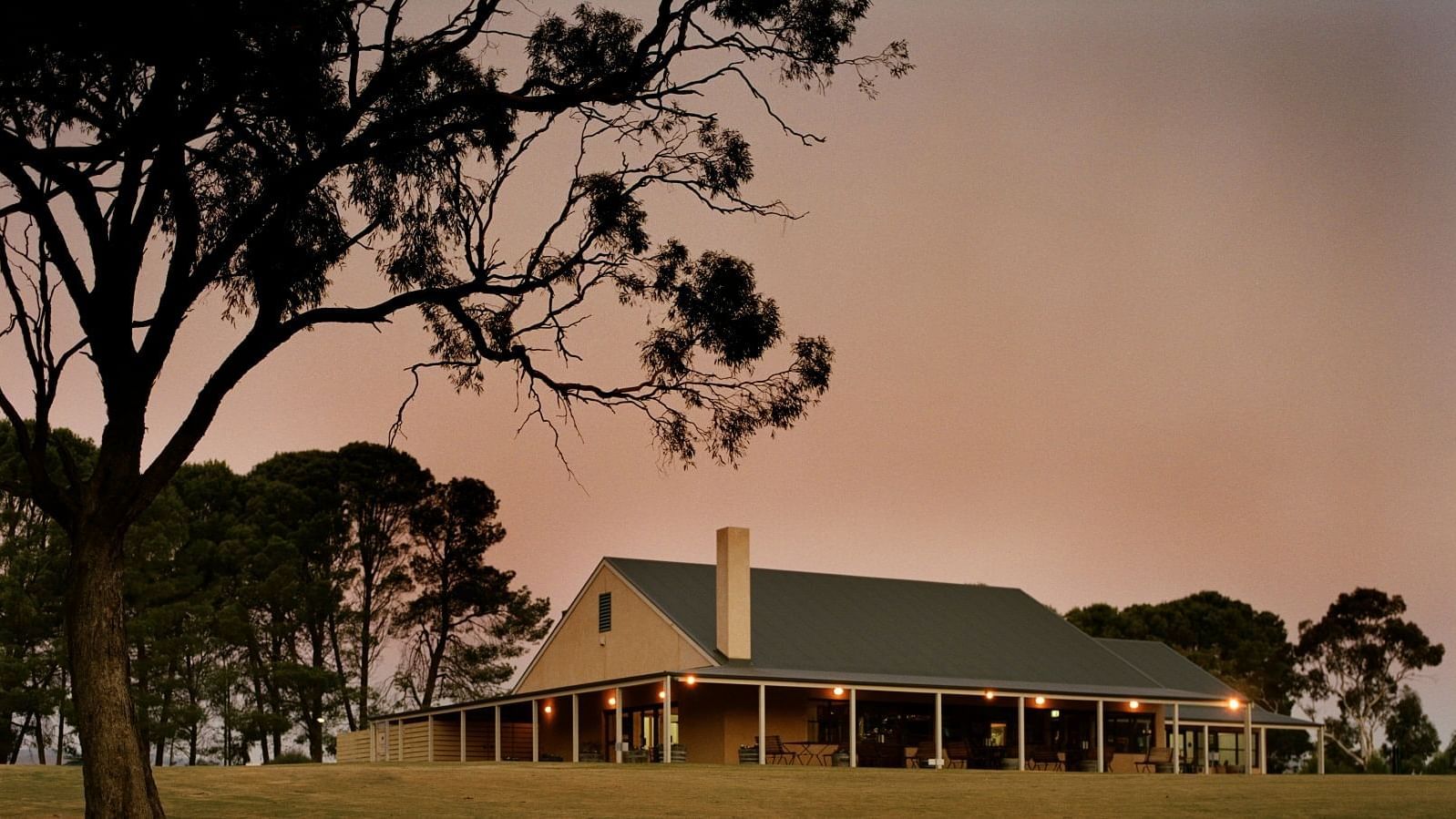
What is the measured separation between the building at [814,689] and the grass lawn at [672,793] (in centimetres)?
989

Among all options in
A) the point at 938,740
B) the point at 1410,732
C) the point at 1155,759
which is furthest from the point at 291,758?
the point at 1410,732

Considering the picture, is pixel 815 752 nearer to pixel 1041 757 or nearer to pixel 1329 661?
pixel 1041 757

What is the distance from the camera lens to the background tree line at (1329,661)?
71.6 metres

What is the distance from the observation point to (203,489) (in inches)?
2202

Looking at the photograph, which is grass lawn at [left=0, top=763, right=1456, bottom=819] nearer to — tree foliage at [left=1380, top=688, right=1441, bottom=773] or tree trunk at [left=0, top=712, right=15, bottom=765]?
tree trunk at [left=0, top=712, right=15, bottom=765]

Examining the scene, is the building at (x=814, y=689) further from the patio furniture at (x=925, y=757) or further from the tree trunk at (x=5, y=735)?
the tree trunk at (x=5, y=735)

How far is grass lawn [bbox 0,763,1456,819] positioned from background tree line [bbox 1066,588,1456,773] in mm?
45848

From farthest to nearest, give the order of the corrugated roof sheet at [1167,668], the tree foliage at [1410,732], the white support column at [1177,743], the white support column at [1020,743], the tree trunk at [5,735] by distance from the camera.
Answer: the tree foliage at [1410,732]
the corrugated roof sheet at [1167,668]
the tree trunk at [5,735]
the white support column at [1177,743]
the white support column at [1020,743]

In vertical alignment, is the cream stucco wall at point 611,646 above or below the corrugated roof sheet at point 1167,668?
above

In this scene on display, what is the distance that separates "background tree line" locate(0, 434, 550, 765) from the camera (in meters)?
48.5

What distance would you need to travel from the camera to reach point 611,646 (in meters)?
43.8

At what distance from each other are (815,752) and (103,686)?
2576cm

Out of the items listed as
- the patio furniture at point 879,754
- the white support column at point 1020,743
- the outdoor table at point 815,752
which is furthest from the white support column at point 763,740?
the white support column at point 1020,743

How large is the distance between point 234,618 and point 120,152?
129ft
